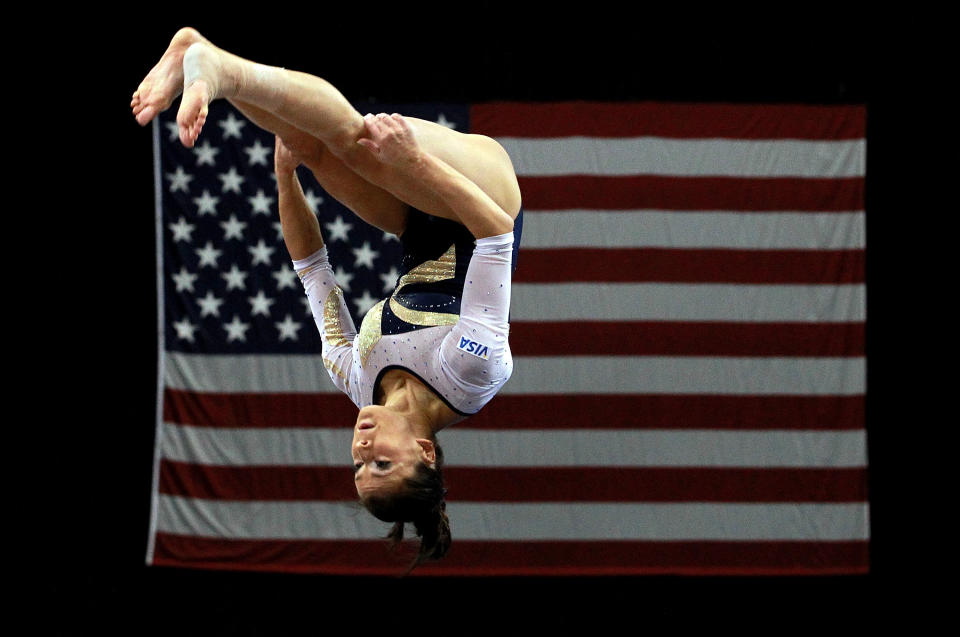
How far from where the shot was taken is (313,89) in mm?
2314

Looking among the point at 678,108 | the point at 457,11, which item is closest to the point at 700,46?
the point at 678,108

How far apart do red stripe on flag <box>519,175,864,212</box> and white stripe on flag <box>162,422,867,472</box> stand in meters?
1.01

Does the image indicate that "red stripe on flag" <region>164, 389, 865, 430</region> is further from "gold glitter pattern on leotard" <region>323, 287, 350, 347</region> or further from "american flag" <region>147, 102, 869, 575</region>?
"gold glitter pattern on leotard" <region>323, 287, 350, 347</region>

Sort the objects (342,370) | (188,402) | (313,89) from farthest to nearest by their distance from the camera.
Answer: (188,402) → (342,370) → (313,89)

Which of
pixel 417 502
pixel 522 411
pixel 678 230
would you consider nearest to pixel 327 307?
pixel 417 502

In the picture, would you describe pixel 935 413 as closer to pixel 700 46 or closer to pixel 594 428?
pixel 594 428

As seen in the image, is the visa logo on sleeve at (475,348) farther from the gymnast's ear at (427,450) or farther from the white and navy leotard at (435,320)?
the gymnast's ear at (427,450)

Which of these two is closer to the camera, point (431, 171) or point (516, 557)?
point (431, 171)

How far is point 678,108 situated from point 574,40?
1.82 ft

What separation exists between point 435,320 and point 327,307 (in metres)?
0.41

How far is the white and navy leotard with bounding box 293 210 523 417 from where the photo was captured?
249 centimetres

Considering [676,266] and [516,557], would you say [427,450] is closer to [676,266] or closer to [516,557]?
[516,557]

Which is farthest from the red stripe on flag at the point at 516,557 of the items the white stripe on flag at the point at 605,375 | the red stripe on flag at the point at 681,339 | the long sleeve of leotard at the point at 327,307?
the long sleeve of leotard at the point at 327,307

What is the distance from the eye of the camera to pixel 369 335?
2.68 metres
